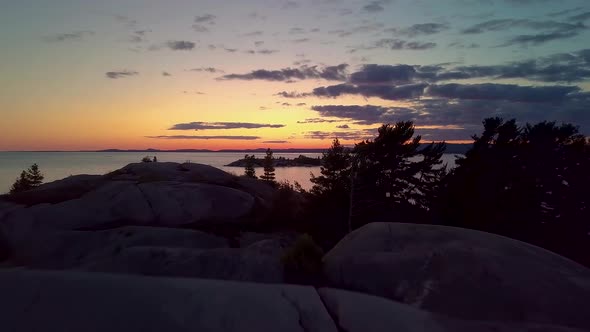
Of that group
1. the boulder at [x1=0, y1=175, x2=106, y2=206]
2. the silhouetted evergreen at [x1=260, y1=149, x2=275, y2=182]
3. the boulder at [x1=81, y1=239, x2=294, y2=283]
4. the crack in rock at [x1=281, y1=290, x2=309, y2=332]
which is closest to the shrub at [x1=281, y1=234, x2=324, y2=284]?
the boulder at [x1=81, y1=239, x2=294, y2=283]

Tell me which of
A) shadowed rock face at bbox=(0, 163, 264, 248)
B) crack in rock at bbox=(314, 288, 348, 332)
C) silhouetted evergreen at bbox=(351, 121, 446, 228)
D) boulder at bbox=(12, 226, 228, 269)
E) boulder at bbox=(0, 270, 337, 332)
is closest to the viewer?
boulder at bbox=(0, 270, 337, 332)

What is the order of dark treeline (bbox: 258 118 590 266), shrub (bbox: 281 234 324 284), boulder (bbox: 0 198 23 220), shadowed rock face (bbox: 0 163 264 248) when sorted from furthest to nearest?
dark treeline (bbox: 258 118 590 266), boulder (bbox: 0 198 23 220), shadowed rock face (bbox: 0 163 264 248), shrub (bbox: 281 234 324 284)

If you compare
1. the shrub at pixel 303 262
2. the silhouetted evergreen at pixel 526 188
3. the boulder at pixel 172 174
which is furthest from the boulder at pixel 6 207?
the silhouetted evergreen at pixel 526 188

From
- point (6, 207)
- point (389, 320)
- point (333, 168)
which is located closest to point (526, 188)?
point (333, 168)

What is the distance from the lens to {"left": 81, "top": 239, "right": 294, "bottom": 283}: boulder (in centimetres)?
995

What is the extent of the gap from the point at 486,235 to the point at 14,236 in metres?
20.0

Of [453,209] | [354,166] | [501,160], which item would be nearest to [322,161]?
[354,166]

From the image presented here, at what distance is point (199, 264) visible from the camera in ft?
34.0

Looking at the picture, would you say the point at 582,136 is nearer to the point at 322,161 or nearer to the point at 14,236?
the point at 322,161

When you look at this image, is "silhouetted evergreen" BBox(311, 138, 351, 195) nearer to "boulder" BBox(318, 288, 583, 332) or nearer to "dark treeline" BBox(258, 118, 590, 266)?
"dark treeline" BBox(258, 118, 590, 266)

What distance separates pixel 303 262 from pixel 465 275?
421cm

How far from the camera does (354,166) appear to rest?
77.9 ft

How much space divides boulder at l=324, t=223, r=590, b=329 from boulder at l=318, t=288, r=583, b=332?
0.56 meters

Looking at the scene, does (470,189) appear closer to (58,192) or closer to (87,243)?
(87,243)
